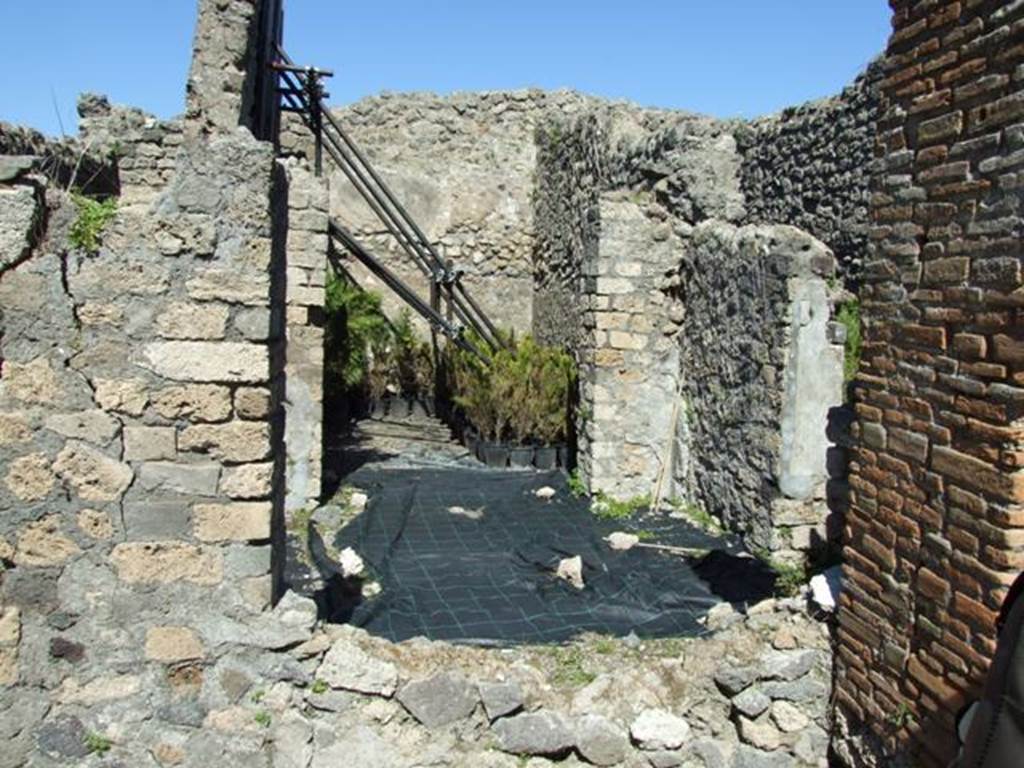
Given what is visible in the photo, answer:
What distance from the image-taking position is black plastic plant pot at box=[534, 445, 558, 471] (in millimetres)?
9562

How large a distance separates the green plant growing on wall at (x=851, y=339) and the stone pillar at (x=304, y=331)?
446 cm

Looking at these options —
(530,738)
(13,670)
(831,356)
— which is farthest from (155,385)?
(831,356)

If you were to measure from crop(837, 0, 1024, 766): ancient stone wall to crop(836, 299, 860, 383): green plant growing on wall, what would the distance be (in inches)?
168

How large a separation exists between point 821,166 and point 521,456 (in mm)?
4926

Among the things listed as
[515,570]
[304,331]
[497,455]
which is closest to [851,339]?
[497,455]

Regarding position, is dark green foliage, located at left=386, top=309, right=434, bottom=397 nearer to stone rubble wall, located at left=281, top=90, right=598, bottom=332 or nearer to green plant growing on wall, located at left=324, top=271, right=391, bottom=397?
green plant growing on wall, located at left=324, top=271, right=391, bottom=397

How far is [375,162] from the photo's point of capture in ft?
44.3

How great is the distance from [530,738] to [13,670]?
208 centimetres

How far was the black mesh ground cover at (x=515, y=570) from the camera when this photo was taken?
5.18 meters

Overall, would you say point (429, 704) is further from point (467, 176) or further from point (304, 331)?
point (467, 176)

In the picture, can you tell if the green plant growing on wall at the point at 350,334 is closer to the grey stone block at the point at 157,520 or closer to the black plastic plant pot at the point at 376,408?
the black plastic plant pot at the point at 376,408

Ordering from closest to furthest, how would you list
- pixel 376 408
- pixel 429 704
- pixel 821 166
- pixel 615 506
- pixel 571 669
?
pixel 429 704 < pixel 571 669 < pixel 615 506 < pixel 821 166 < pixel 376 408

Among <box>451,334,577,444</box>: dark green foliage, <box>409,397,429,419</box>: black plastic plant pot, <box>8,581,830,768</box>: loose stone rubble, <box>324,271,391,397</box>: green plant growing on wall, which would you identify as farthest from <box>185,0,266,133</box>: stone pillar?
<box>409,397,429,419</box>: black plastic plant pot

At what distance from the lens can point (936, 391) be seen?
3.46m
